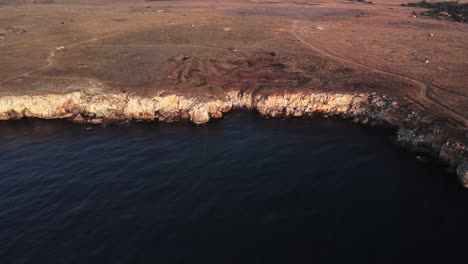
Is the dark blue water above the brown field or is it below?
below

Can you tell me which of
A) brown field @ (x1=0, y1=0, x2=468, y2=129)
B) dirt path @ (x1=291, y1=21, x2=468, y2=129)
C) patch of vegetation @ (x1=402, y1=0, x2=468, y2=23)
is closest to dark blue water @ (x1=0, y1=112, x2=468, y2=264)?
dirt path @ (x1=291, y1=21, x2=468, y2=129)

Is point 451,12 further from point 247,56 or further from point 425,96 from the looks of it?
point 425,96

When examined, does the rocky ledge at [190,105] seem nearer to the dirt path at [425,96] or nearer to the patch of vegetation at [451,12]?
the dirt path at [425,96]

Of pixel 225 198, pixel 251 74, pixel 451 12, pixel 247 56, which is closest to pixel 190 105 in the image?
pixel 251 74

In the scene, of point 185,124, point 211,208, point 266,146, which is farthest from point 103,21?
point 211,208

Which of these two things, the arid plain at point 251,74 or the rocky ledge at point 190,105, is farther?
the rocky ledge at point 190,105

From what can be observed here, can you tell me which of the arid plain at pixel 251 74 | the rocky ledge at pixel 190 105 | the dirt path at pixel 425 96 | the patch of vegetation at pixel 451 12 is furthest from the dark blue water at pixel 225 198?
the patch of vegetation at pixel 451 12

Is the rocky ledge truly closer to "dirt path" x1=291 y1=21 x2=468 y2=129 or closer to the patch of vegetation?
"dirt path" x1=291 y1=21 x2=468 y2=129

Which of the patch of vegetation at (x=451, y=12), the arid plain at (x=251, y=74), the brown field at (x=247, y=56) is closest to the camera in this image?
the arid plain at (x=251, y=74)
